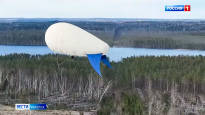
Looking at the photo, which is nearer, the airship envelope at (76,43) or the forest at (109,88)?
the airship envelope at (76,43)

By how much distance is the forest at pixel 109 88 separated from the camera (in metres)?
23.8

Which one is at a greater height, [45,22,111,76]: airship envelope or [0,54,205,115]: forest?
→ [45,22,111,76]: airship envelope

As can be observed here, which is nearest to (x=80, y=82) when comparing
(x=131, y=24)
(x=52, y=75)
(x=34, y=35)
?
(x=52, y=75)

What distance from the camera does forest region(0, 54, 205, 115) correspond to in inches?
935

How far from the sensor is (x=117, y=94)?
85.8ft

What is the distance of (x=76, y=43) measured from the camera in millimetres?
23062

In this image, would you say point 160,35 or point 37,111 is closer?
point 37,111

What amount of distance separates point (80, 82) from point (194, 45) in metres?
33.2

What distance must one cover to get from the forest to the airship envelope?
386cm

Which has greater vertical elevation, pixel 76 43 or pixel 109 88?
pixel 76 43

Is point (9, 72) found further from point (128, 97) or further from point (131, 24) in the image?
point (131, 24)

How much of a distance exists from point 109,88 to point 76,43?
6183mm

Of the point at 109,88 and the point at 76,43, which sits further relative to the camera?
the point at 109,88

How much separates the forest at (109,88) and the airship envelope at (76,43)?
12.7ft
